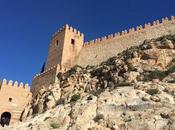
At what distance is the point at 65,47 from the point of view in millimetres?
40281

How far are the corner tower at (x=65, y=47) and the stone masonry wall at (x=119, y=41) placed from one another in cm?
83

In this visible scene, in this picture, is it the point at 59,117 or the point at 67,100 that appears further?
the point at 67,100

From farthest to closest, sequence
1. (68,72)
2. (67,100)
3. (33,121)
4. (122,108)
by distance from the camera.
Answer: (68,72) → (67,100) → (33,121) → (122,108)

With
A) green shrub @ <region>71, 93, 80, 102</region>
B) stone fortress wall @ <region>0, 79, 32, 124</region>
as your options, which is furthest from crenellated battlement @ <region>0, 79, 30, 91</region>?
green shrub @ <region>71, 93, 80, 102</region>

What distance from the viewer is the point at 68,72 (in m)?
36.7

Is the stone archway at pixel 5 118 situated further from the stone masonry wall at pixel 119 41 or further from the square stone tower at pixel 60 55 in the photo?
the stone masonry wall at pixel 119 41

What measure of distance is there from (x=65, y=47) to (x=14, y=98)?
793cm

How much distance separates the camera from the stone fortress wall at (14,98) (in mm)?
38156

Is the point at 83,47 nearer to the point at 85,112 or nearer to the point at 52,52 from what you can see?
the point at 52,52

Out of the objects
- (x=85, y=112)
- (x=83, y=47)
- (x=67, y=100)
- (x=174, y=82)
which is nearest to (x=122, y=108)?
(x=85, y=112)

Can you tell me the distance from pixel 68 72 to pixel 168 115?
626 inches

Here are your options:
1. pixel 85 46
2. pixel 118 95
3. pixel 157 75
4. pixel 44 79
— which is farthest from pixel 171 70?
pixel 44 79

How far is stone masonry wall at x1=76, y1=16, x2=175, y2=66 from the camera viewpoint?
34.7 m

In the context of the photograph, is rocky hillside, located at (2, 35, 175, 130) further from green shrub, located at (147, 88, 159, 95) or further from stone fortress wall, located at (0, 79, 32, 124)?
stone fortress wall, located at (0, 79, 32, 124)
